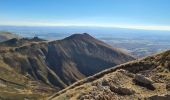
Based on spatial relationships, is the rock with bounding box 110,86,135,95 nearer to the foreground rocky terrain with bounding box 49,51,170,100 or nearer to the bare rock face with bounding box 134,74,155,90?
the foreground rocky terrain with bounding box 49,51,170,100

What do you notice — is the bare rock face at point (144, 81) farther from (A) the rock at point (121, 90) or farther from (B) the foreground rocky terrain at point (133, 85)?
(A) the rock at point (121, 90)

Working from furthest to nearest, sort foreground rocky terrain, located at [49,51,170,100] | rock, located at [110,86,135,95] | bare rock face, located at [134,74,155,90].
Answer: bare rock face, located at [134,74,155,90] < rock, located at [110,86,135,95] < foreground rocky terrain, located at [49,51,170,100]

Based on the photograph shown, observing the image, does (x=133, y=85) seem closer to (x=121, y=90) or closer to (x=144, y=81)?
(x=144, y=81)

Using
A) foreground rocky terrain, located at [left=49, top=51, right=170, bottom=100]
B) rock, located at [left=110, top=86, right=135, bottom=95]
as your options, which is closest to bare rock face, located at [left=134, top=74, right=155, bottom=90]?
foreground rocky terrain, located at [left=49, top=51, right=170, bottom=100]

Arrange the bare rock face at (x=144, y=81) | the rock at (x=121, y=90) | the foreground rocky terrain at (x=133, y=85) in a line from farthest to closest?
1. the bare rock face at (x=144, y=81)
2. the rock at (x=121, y=90)
3. the foreground rocky terrain at (x=133, y=85)

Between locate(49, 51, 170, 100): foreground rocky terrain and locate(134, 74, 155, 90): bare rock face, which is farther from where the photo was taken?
locate(134, 74, 155, 90): bare rock face

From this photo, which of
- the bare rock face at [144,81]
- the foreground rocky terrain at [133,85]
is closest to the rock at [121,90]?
the foreground rocky terrain at [133,85]

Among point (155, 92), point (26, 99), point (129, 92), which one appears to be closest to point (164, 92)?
point (155, 92)

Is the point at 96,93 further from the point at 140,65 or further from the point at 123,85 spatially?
the point at 140,65
